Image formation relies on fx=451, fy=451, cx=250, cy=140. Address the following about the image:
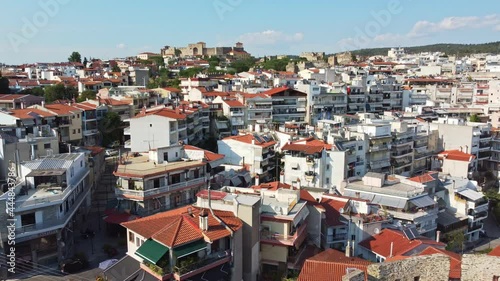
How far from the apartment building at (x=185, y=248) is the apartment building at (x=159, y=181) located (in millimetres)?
7879

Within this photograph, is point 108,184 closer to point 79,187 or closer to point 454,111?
point 79,187

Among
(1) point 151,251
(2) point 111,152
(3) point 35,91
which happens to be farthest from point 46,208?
(3) point 35,91

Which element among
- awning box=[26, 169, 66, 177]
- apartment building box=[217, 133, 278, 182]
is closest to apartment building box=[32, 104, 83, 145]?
apartment building box=[217, 133, 278, 182]

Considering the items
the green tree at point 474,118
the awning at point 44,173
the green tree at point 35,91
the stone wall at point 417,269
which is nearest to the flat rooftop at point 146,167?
the awning at point 44,173

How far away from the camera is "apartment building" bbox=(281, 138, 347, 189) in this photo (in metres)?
38.2

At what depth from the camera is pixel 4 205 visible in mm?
23422

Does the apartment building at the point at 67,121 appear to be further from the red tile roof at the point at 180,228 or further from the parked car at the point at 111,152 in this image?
the red tile roof at the point at 180,228

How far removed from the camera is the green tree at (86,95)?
60.6 meters

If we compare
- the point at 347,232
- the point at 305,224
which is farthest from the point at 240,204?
the point at 347,232

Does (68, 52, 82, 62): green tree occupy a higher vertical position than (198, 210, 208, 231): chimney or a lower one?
higher

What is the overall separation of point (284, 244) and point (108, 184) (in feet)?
66.8

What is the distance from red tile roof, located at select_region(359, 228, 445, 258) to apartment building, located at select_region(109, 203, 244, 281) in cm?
906

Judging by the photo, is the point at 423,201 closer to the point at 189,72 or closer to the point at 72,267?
the point at 72,267

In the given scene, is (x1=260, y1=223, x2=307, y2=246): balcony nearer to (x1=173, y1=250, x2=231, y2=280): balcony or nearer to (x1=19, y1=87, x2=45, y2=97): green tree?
(x1=173, y1=250, x2=231, y2=280): balcony
